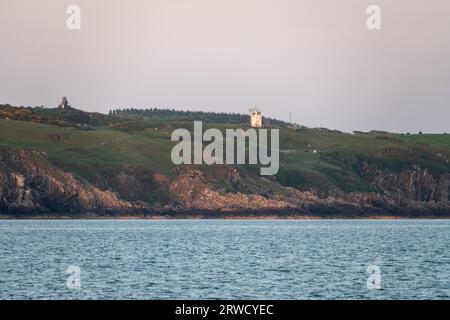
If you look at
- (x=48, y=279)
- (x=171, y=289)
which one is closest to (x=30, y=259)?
(x=48, y=279)

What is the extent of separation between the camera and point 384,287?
74.6 meters

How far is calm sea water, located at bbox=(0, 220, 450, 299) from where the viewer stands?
2798 inches

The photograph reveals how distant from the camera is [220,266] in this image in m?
91.2

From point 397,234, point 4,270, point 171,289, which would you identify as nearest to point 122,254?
point 4,270

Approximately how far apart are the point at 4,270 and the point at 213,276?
53.5 feet

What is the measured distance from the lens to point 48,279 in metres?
78.3

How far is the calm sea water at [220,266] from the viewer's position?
2798 inches

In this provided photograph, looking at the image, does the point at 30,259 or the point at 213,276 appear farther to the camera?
the point at 30,259
